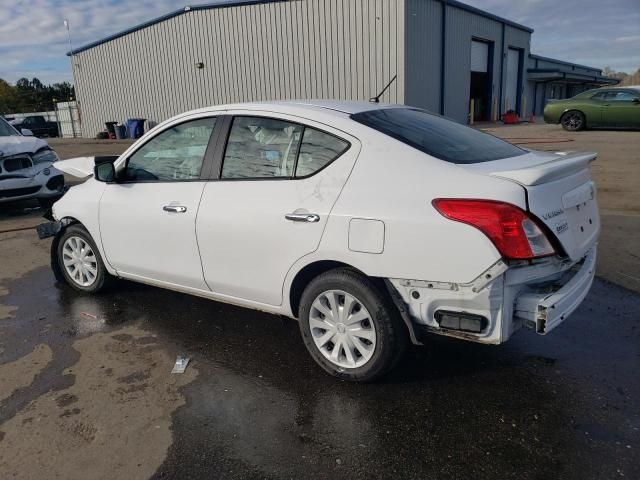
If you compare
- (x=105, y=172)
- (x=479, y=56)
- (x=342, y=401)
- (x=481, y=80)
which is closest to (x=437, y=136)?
(x=342, y=401)

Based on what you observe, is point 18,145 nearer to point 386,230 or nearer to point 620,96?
point 386,230

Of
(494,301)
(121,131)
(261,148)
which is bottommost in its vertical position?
(121,131)

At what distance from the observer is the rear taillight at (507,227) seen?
8.54ft

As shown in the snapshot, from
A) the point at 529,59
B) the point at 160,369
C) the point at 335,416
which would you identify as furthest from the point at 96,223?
the point at 529,59

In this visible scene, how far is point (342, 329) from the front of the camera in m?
3.21

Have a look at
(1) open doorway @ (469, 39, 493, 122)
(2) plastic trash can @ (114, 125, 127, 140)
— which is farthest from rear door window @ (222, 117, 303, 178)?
(2) plastic trash can @ (114, 125, 127, 140)

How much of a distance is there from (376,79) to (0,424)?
20.1m

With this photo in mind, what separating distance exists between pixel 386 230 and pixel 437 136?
2.90 ft

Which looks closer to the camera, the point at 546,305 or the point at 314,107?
the point at 546,305

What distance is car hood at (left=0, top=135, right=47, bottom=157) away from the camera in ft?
28.0

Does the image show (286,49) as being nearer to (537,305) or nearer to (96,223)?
(96,223)

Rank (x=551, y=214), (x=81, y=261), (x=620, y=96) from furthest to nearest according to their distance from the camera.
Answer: (x=620, y=96) < (x=81, y=261) < (x=551, y=214)

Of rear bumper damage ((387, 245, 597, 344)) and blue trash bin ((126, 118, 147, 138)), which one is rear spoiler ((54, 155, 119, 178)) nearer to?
rear bumper damage ((387, 245, 597, 344))

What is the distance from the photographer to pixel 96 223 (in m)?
4.48
